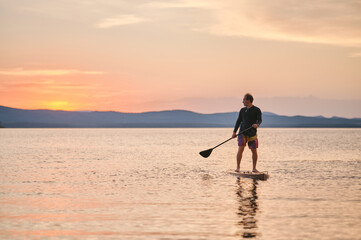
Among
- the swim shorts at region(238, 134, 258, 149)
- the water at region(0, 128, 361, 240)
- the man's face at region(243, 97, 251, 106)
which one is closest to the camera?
the water at region(0, 128, 361, 240)

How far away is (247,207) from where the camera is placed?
1030cm

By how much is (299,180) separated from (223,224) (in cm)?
766

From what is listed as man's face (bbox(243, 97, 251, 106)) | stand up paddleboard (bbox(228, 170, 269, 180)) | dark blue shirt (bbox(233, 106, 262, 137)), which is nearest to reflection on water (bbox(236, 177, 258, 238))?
stand up paddleboard (bbox(228, 170, 269, 180))

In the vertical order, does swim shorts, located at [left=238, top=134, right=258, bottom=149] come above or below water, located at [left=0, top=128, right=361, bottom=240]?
above

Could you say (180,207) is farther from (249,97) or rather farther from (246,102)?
(249,97)

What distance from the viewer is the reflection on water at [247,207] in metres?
8.08

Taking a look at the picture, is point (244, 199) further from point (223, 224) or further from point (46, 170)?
point (46, 170)

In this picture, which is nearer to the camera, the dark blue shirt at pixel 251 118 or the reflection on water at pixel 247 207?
the reflection on water at pixel 247 207

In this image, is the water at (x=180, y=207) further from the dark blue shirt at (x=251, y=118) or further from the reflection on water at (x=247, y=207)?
the dark blue shirt at (x=251, y=118)

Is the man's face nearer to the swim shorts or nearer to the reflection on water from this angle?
the swim shorts

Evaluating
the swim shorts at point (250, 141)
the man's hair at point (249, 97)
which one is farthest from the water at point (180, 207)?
the man's hair at point (249, 97)

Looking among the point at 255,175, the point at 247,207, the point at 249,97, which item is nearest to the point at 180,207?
the point at 247,207

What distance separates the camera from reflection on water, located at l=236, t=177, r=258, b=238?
808 centimetres

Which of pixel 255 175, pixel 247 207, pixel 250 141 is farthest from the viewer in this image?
pixel 250 141
